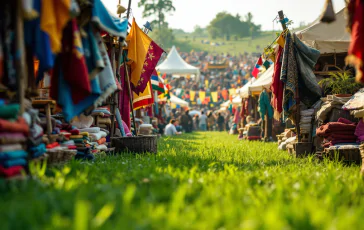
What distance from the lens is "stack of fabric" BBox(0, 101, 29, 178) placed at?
4.28 m

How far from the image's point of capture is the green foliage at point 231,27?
15112 cm

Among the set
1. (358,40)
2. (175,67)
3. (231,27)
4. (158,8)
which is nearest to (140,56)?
(358,40)

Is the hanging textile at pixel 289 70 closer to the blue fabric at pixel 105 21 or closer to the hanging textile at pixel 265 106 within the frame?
the blue fabric at pixel 105 21

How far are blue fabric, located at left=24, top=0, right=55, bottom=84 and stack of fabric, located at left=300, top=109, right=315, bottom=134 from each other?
235 inches

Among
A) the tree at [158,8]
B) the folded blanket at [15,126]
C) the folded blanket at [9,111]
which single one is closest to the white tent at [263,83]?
the folded blanket at [15,126]

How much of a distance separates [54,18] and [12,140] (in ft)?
4.18

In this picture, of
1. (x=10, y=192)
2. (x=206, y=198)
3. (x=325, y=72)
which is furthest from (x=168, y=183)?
(x=325, y=72)

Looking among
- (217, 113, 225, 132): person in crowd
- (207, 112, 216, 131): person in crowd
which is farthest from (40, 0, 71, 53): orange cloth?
(207, 112, 216, 131): person in crowd

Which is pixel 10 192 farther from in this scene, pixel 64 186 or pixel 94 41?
pixel 94 41

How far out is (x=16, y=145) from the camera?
454cm

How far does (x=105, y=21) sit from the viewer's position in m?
6.37

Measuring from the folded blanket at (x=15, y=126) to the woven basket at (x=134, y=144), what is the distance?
4345 millimetres

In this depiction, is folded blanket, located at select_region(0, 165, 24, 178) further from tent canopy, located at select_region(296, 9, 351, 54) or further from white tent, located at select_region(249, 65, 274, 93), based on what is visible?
white tent, located at select_region(249, 65, 274, 93)

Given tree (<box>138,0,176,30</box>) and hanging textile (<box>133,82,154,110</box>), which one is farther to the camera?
tree (<box>138,0,176,30</box>)
